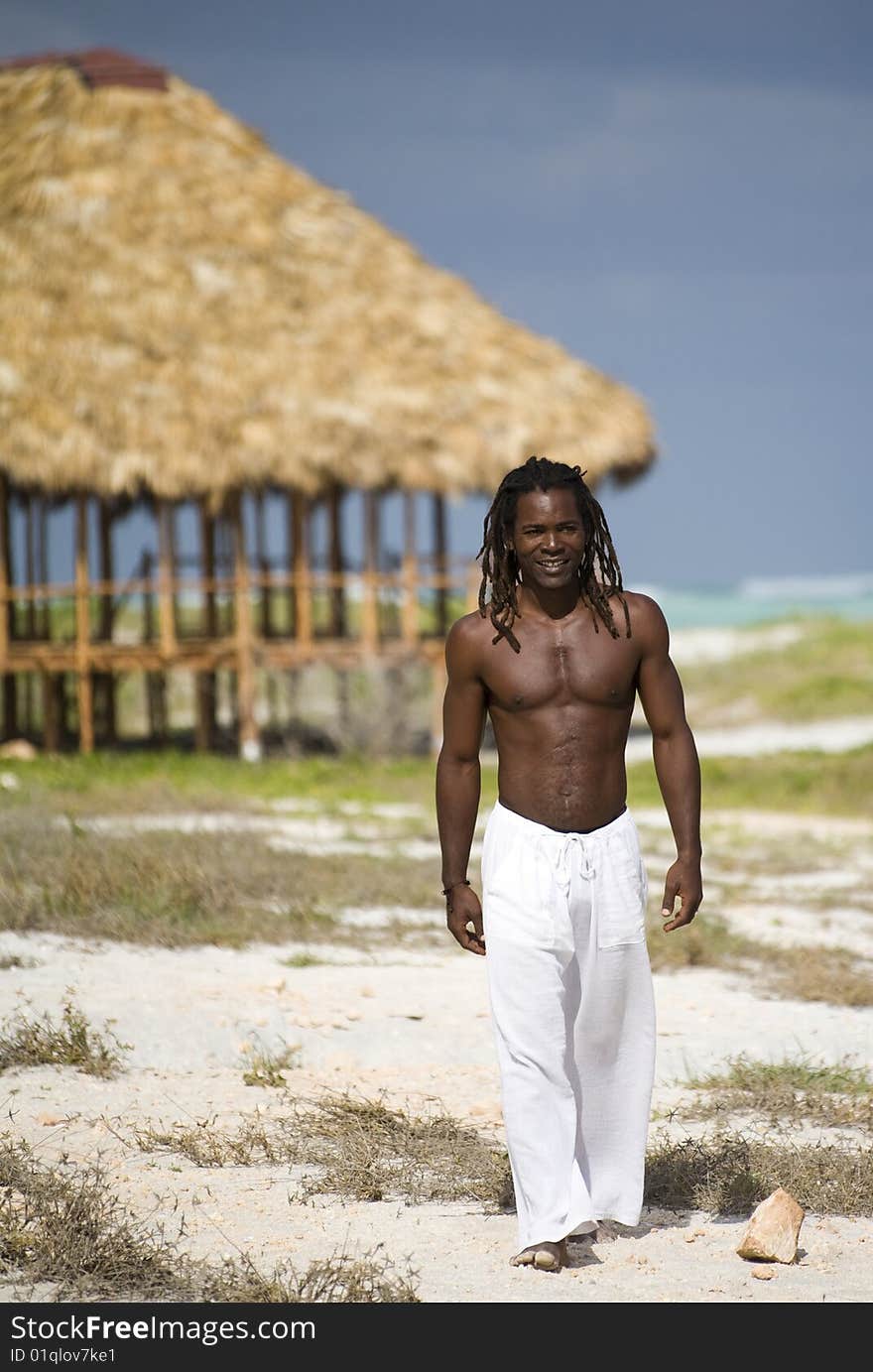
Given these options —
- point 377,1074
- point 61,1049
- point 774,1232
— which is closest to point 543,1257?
point 774,1232

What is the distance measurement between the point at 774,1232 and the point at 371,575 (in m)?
12.7

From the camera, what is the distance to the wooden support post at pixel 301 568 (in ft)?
52.3

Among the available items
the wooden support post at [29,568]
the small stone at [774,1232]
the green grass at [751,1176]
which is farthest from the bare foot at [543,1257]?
the wooden support post at [29,568]

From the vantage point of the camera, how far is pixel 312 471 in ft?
49.7

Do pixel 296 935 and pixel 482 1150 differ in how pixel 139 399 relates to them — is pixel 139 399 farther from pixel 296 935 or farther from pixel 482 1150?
pixel 482 1150

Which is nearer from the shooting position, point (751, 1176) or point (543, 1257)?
point (543, 1257)

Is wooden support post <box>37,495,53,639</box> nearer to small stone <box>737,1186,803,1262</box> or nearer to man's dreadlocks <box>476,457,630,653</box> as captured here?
man's dreadlocks <box>476,457,630,653</box>

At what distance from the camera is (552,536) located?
3793 millimetres

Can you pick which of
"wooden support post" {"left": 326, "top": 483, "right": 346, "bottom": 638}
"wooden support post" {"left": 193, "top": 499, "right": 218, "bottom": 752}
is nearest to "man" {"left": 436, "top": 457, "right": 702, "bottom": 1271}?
"wooden support post" {"left": 193, "top": 499, "right": 218, "bottom": 752}

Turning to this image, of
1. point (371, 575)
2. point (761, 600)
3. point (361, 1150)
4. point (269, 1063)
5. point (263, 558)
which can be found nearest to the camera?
point (361, 1150)

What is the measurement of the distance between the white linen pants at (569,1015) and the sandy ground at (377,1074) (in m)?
0.17

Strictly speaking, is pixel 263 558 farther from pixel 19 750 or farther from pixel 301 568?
pixel 19 750

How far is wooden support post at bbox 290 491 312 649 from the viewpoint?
628 inches
